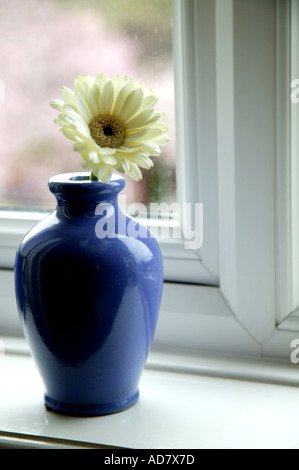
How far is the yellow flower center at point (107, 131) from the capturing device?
79 cm

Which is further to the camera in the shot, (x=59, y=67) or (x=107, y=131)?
(x=59, y=67)

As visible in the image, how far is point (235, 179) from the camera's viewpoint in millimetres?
942

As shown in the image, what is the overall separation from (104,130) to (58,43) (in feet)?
1.04

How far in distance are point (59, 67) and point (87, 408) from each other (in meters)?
0.50

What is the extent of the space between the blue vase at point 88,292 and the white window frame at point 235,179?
0.16 m

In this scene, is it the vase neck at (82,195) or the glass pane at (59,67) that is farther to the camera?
the glass pane at (59,67)

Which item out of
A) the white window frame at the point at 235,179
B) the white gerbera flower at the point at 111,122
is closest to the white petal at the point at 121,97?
the white gerbera flower at the point at 111,122

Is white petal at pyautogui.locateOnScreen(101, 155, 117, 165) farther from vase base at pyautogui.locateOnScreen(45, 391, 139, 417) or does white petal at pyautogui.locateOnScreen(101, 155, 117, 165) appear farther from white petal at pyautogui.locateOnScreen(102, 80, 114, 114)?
vase base at pyautogui.locateOnScreen(45, 391, 139, 417)

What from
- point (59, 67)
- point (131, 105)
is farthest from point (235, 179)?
point (59, 67)

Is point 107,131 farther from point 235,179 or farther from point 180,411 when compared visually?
Result: point 180,411

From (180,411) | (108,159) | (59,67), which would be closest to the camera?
(108,159)

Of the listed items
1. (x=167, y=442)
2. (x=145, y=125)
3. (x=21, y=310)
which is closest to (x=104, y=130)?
(x=145, y=125)

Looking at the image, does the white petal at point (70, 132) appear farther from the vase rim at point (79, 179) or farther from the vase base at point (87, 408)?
the vase base at point (87, 408)

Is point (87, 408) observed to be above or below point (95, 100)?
below
